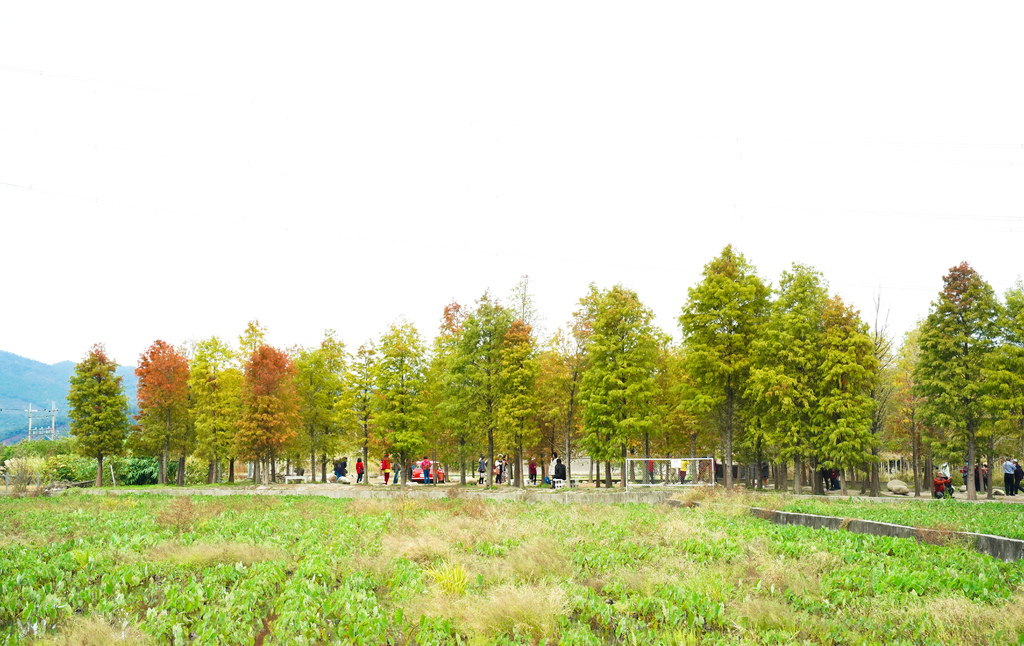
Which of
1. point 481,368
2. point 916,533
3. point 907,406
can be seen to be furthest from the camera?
point 481,368

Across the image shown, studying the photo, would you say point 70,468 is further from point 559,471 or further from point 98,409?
point 559,471

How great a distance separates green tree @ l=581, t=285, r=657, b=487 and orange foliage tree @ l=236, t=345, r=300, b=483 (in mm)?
17973

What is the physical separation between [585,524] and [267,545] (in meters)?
7.28

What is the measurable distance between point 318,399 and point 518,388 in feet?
52.0

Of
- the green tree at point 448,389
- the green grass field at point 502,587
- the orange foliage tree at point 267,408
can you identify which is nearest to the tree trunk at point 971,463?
the green grass field at point 502,587

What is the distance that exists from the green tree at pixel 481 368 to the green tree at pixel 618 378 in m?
5.39

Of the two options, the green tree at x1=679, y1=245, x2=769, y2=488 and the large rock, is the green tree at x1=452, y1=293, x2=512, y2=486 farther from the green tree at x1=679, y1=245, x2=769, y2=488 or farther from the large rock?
the large rock

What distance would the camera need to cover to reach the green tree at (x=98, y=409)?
154 feet

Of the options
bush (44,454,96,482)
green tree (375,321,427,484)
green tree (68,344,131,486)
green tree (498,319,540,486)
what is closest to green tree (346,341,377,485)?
green tree (375,321,427,484)

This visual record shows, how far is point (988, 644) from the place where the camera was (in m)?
6.75

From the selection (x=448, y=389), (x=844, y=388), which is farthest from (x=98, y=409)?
(x=844, y=388)

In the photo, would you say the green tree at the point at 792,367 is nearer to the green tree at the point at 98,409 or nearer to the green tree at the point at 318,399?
the green tree at the point at 318,399

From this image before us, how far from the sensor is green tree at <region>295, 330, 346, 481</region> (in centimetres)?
4800

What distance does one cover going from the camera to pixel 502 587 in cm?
878
